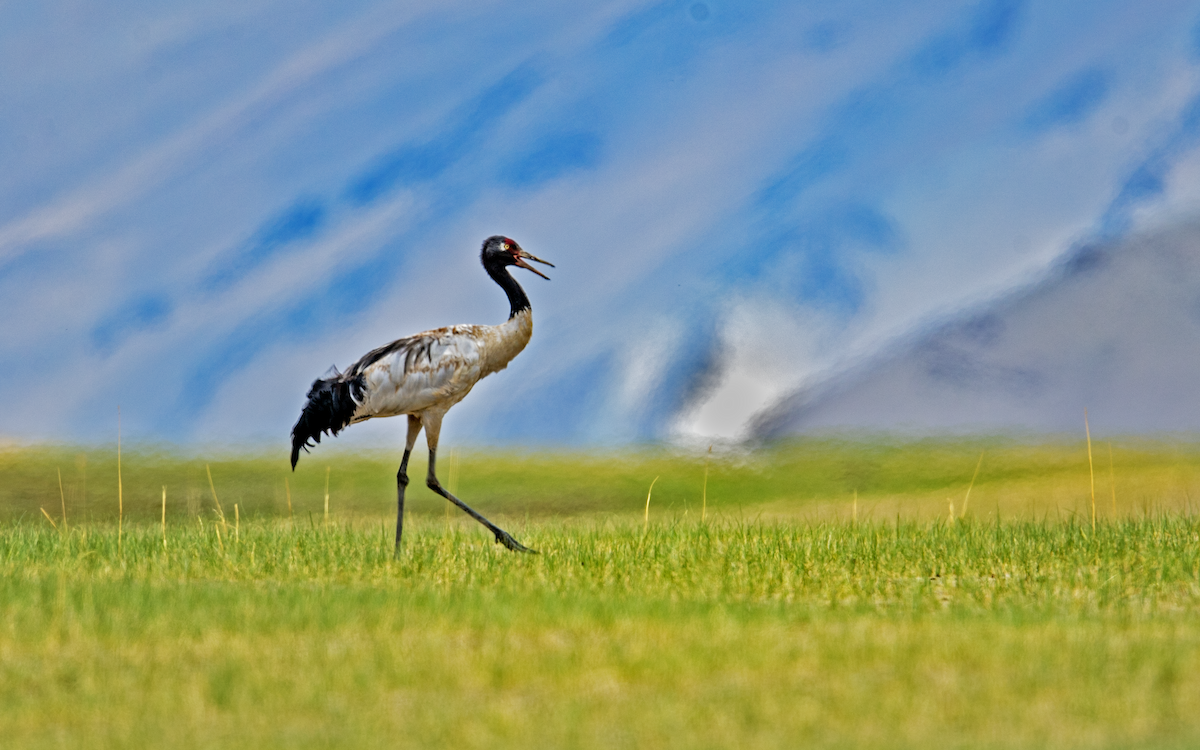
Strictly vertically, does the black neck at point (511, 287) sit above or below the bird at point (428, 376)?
above

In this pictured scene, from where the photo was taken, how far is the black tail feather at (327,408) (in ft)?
37.2

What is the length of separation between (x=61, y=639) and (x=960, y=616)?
5.56 m

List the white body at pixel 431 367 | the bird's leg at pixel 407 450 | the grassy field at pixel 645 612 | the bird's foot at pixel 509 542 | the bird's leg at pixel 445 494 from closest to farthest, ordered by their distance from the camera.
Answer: the grassy field at pixel 645 612 → the bird's foot at pixel 509 542 → the bird's leg at pixel 445 494 → the white body at pixel 431 367 → the bird's leg at pixel 407 450

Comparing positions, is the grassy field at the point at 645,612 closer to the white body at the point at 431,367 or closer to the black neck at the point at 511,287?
the white body at the point at 431,367

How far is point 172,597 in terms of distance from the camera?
7.86 metres

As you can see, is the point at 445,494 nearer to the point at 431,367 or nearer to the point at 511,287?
the point at 431,367

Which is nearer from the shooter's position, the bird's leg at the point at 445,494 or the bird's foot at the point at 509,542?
the bird's foot at the point at 509,542

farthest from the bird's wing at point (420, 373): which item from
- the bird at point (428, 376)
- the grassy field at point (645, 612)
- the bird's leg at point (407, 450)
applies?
the grassy field at point (645, 612)

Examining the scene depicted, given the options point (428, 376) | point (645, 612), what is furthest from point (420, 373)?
point (645, 612)

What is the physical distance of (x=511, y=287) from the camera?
11719 mm

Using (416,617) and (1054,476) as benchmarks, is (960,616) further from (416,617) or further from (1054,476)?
(1054,476)

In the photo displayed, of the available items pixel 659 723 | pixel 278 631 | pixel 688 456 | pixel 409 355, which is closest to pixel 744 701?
pixel 659 723

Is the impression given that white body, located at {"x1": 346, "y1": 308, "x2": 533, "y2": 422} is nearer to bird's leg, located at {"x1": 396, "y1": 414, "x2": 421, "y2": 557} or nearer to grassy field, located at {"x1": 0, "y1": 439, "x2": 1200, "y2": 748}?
bird's leg, located at {"x1": 396, "y1": 414, "x2": 421, "y2": 557}

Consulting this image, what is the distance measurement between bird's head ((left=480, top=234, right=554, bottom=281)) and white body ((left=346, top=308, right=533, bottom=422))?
0.71 metres
